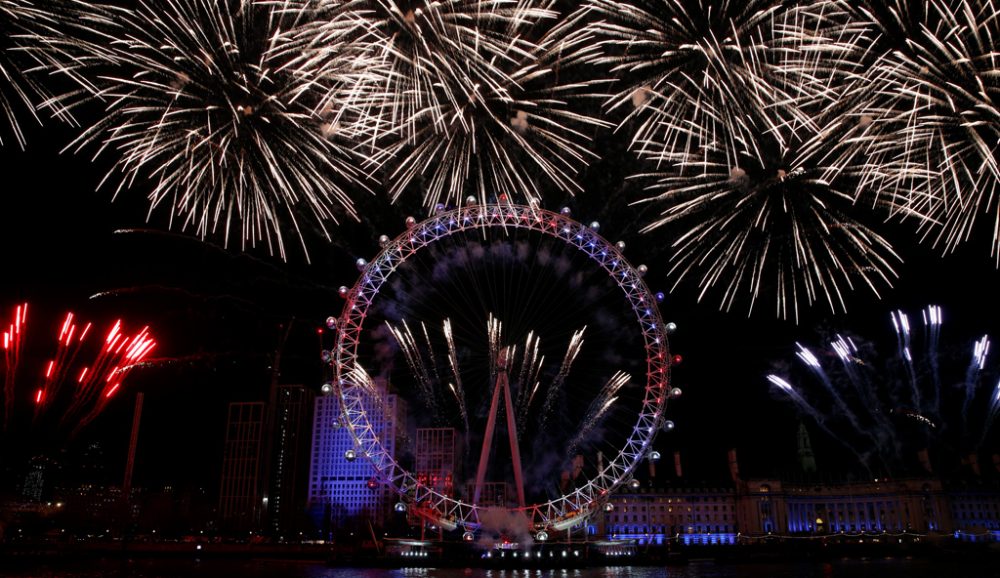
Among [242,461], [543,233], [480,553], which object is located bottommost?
[480,553]

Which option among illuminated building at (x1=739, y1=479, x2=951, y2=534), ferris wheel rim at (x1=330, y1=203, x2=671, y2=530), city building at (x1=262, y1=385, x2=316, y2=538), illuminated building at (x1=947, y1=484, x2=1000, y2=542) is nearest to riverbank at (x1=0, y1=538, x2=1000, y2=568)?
ferris wheel rim at (x1=330, y1=203, x2=671, y2=530)

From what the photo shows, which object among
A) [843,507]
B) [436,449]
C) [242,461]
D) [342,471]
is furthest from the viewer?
[436,449]

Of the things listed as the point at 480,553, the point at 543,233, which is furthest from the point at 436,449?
the point at 543,233

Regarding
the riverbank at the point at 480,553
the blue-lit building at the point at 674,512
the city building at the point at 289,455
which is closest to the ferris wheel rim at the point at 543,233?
the riverbank at the point at 480,553

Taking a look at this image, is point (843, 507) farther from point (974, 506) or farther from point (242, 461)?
point (242, 461)

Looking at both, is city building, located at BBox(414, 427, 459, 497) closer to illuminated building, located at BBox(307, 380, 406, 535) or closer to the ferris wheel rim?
illuminated building, located at BBox(307, 380, 406, 535)

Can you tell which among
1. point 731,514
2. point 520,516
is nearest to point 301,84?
point 520,516

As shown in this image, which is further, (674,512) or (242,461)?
(242,461)

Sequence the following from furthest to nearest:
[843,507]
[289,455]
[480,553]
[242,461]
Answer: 1. [289,455]
2. [242,461]
3. [843,507]
4. [480,553]

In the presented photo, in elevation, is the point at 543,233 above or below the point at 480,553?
above
